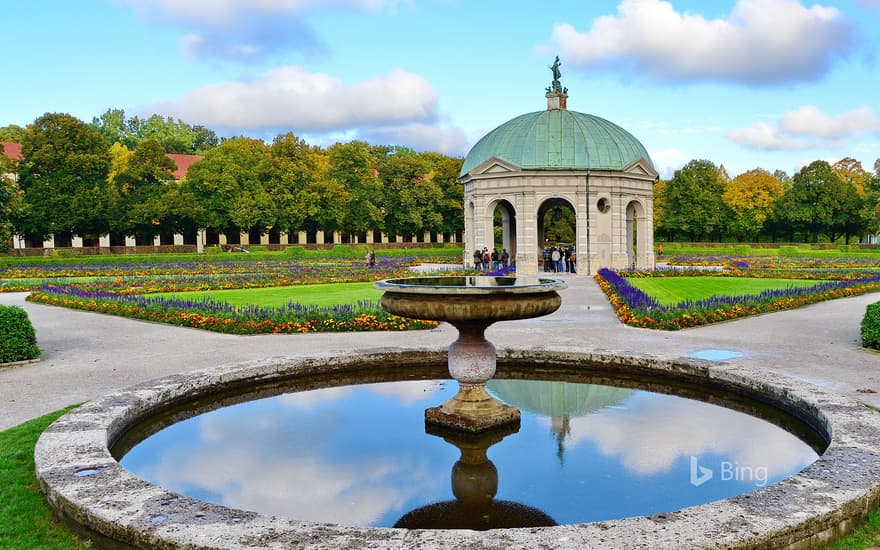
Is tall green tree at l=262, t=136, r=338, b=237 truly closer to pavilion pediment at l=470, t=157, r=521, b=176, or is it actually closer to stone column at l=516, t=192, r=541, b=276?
pavilion pediment at l=470, t=157, r=521, b=176

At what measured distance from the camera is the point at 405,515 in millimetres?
5047

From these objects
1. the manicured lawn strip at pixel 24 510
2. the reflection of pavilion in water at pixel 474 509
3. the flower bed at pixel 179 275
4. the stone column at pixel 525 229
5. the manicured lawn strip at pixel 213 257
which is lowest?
the reflection of pavilion in water at pixel 474 509

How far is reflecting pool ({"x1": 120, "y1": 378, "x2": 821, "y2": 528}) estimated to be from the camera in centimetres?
527

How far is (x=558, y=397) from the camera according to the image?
845 centimetres

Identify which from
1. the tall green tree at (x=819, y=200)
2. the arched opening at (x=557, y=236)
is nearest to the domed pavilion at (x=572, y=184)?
the arched opening at (x=557, y=236)

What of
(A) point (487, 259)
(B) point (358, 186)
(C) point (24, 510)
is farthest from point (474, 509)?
(B) point (358, 186)

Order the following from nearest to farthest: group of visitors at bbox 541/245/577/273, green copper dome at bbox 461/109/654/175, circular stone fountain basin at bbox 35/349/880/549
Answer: circular stone fountain basin at bbox 35/349/880/549 → green copper dome at bbox 461/109/654/175 → group of visitors at bbox 541/245/577/273

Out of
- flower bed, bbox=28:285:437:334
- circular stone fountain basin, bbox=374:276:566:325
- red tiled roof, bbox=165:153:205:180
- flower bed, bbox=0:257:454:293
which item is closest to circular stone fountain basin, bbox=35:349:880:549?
circular stone fountain basin, bbox=374:276:566:325

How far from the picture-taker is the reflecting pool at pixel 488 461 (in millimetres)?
5266

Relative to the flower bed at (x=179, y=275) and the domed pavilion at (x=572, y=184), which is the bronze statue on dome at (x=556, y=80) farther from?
the flower bed at (x=179, y=275)

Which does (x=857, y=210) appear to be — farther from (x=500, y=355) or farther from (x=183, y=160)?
(x=183, y=160)

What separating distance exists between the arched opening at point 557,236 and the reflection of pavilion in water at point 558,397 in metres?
26.1

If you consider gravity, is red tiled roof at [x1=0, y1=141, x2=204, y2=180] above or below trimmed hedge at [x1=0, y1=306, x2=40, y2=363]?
above

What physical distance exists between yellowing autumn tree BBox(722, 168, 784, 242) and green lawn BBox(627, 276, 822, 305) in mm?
46471
